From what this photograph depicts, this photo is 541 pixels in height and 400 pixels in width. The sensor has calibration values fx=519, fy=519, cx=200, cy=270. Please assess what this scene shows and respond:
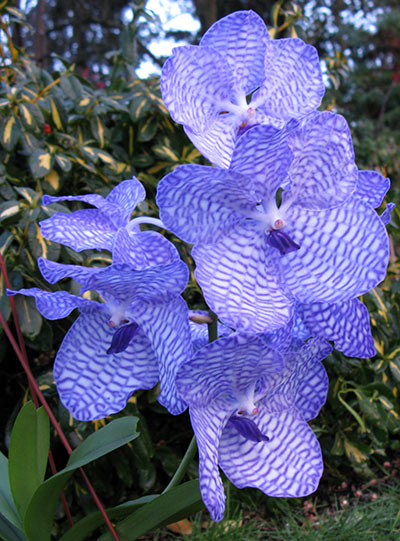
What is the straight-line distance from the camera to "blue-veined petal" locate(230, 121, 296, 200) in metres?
0.57

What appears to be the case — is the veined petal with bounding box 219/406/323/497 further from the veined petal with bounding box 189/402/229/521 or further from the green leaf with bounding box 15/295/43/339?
the green leaf with bounding box 15/295/43/339

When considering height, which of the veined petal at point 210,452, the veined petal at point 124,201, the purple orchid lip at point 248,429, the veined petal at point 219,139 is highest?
the veined petal at point 219,139

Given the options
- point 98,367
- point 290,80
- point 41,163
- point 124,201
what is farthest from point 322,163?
point 41,163

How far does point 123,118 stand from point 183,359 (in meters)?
1.52

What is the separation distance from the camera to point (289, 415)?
74 cm

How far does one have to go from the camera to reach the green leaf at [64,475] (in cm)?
82

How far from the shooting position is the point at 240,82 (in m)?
0.76

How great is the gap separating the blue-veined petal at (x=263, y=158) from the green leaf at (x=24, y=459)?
0.53 meters

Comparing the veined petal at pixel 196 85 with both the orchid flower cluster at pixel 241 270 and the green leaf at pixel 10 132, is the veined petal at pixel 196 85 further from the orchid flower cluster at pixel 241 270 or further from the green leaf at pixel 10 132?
the green leaf at pixel 10 132

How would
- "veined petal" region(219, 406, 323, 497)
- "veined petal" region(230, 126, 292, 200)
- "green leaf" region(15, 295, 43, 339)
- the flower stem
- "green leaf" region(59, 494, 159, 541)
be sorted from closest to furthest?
"veined petal" region(230, 126, 292, 200), "veined petal" region(219, 406, 323, 497), the flower stem, "green leaf" region(59, 494, 159, 541), "green leaf" region(15, 295, 43, 339)

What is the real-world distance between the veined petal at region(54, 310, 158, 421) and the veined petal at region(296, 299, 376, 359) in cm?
23

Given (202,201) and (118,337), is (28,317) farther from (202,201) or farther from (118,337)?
(202,201)

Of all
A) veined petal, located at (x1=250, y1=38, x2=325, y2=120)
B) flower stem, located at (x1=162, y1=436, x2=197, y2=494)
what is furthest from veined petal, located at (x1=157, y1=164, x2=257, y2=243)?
flower stem, located at (x1=162, y1=436, x2=197, y2=494)

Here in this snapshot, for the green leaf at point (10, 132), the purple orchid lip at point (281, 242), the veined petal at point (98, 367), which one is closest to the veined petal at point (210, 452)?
the veined petal at point (98, 367)
